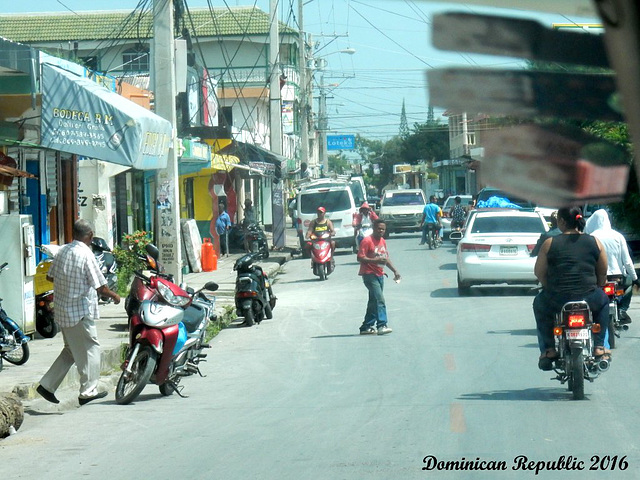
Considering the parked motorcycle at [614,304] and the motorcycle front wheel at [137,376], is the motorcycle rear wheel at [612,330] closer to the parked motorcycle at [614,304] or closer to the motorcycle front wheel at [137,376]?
the parked motorcycle at [614,304]

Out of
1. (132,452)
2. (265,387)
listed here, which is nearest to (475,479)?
(132,452)

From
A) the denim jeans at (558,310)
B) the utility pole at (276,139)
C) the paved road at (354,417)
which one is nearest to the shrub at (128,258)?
the paved road at (354,417)

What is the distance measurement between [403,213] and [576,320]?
3197 cm

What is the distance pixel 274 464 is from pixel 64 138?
7.18 meters

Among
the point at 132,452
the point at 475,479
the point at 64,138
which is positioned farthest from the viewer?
the point at 64,138

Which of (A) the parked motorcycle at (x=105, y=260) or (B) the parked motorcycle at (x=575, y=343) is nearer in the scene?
(B) the parked motorcycle at (x=575, y=343)

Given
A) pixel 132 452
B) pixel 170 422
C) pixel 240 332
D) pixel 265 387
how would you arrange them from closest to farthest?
pixel 132 452 → pixel 170 422 → pixel 265 387 → pixel 240 332

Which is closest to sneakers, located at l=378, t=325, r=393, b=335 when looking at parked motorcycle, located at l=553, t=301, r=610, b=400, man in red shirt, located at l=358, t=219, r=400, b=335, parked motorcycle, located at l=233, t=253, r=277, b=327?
man in red shirt, located at l=358, t=219, r=400, b=335

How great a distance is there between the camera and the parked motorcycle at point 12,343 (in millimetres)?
11242

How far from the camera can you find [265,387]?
10.4 meters

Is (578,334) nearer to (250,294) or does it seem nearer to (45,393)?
(45,393)

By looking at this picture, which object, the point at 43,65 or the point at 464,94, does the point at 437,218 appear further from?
the point at 464,94

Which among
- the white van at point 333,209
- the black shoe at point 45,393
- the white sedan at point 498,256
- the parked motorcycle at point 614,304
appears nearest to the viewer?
the black shoe at point 45,393

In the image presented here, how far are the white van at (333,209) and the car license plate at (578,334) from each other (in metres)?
23.8
